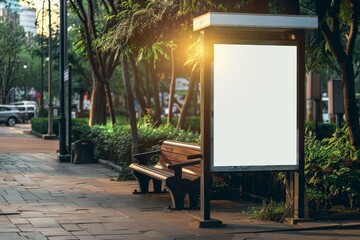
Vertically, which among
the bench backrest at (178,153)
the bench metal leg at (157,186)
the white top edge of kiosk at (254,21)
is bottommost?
the bench metal leg at (157,186)

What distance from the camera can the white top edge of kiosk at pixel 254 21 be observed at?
9367 millimetres

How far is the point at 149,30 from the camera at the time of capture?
1372 cm

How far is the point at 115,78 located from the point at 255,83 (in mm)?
56543

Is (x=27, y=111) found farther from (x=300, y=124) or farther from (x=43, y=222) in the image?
(x=300, y=124)

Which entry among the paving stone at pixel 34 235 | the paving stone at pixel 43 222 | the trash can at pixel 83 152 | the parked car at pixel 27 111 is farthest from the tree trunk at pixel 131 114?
the parked car at pixel 27 111

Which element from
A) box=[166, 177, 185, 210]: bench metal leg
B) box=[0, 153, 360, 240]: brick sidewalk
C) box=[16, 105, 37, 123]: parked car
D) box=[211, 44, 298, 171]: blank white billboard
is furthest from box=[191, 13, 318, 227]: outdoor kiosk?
box=[16, 105, 37, 123]: parked car

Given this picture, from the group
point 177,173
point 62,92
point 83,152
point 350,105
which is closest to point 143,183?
point 177,173

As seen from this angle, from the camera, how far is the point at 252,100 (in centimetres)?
994

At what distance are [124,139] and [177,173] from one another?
25.4 feet

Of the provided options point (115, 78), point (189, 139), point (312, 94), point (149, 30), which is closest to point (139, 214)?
point (149, 30)

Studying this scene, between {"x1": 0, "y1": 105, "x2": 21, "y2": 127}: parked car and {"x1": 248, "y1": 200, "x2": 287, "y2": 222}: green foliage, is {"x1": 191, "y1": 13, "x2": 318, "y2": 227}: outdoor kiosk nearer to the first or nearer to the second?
{"x1": 248, "y1": 200, "x2": 287, "y2": 222}: green foliage

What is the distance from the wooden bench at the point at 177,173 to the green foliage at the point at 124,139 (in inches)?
87.6

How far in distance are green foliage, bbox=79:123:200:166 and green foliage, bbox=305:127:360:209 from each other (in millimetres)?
4380

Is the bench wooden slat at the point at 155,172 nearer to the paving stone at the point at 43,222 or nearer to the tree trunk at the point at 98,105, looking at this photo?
the paving stone at the point at 43,222
